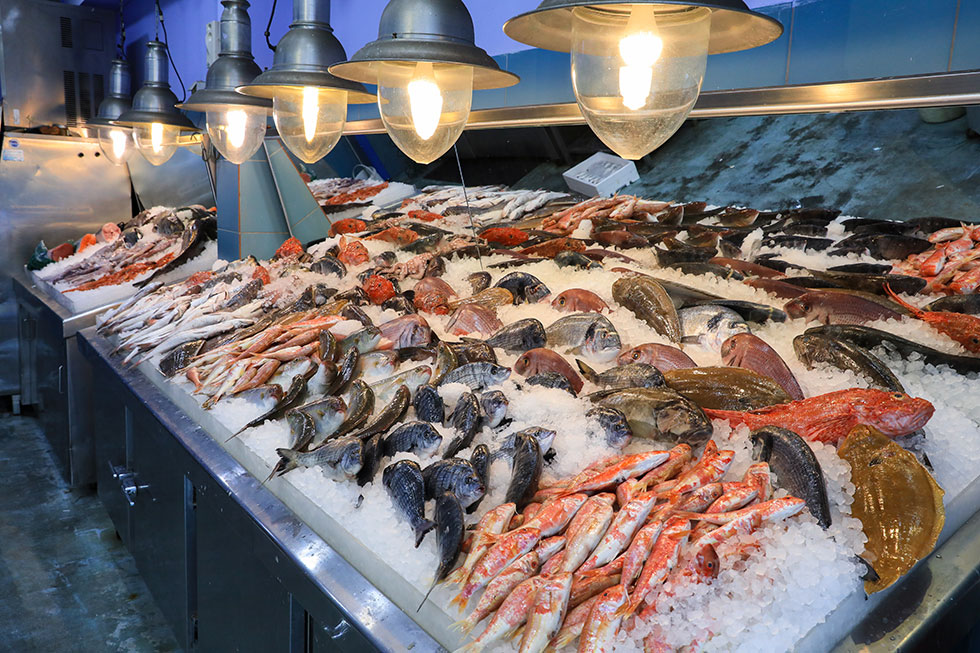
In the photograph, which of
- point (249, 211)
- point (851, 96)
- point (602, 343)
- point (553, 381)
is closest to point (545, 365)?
point (553, 381)

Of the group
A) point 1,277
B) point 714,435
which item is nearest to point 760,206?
point 714,435

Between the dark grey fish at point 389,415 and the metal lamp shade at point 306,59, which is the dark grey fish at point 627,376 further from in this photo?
the metal lamp shade at point 306,59

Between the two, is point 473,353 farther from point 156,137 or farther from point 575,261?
point 156,137

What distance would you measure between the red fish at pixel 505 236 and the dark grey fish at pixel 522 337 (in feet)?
5.38

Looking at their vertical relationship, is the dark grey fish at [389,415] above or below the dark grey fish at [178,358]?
above

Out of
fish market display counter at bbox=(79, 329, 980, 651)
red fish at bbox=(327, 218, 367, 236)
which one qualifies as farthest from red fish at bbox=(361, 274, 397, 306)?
red fish at bbox=(327, 218, 367, 236)

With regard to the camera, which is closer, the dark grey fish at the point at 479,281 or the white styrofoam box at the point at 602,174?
the dark grey fish at the point at 479,281

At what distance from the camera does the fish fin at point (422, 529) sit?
1.64 meters

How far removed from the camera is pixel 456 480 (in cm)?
175

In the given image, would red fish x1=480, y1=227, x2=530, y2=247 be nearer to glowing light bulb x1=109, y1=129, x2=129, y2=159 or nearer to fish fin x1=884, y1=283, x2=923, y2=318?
fish fin x1=884, y1=283, x2=923, y2=318

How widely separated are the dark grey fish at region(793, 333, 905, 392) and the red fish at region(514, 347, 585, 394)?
72 centimetres

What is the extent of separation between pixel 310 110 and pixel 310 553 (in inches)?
59.8

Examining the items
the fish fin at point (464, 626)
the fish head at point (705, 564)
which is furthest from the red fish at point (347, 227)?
the fish head at point (705, 564)

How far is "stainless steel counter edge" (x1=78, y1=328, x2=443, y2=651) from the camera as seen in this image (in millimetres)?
1534
